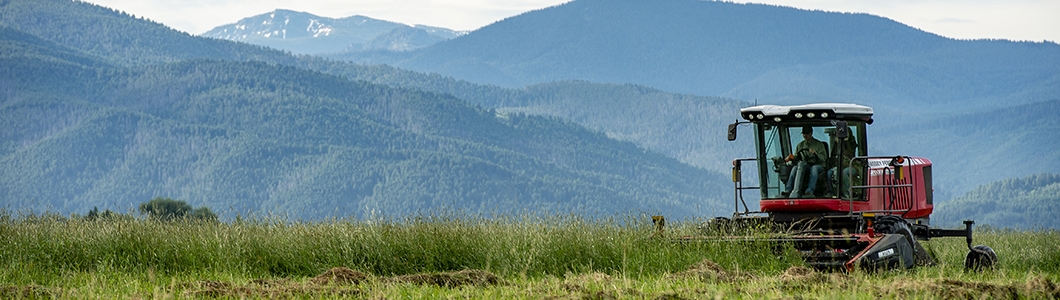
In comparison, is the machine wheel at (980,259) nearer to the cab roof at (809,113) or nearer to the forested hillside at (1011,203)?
the cab roof at (809,113)

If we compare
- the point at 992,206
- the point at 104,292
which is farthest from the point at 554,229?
the point at 992,206

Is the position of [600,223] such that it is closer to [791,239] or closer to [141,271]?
[791,239]

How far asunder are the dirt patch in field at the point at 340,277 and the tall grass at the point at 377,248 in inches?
71.7

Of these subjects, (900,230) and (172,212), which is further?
(172,212)

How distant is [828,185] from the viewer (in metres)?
13.5

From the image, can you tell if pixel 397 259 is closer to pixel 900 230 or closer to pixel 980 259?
pixel 900 230

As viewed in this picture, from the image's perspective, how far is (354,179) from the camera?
196625 mm

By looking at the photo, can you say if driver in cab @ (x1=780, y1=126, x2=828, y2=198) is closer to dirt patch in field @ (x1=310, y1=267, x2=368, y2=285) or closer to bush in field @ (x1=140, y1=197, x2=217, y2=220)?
dirt patch in field @ (x1=310, y1=267, x2=368, y2=285)

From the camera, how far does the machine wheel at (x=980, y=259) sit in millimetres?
13469

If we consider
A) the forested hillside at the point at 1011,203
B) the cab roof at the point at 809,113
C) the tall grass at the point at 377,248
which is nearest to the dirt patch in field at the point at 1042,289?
the tall grass at the point at 377,248

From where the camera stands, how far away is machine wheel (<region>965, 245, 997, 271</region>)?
1347cm

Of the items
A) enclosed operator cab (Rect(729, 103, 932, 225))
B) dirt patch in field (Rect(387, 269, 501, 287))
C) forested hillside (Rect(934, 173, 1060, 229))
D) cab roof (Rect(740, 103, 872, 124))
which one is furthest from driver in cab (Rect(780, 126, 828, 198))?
forested hillside (Rect(934, 173, 1060, 229))

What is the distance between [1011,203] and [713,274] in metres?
185

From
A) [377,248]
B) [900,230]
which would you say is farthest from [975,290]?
[377,248]
